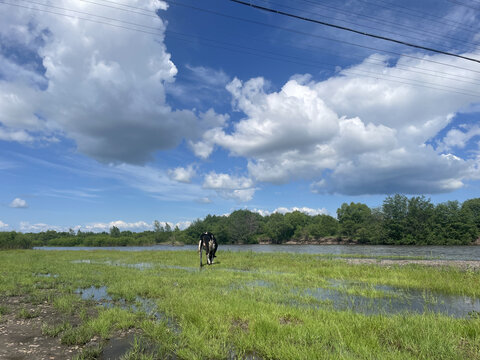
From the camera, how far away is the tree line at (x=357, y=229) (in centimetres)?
8388

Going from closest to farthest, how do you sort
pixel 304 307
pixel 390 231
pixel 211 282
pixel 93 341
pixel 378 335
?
pixel 378 335 < pixel 93 341 < pixel 304 307 < pixel 211 282 < pixel 390 231

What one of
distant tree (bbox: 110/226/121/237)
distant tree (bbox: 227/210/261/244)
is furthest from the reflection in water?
distant tree (bbox: 110/226/121/237)

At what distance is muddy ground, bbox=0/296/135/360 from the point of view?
5.76m

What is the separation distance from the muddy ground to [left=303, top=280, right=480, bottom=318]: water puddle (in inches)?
258

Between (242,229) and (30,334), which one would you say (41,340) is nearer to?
(30,334)

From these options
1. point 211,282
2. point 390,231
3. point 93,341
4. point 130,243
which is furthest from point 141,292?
point 130,243

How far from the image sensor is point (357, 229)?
106m

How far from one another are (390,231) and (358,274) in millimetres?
90163

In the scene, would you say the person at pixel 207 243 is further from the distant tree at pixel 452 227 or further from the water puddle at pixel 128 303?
the distant tree at pixel 452 227

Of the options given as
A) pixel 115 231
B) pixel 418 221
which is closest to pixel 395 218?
pixel 418 221

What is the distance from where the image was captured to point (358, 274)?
1648cm

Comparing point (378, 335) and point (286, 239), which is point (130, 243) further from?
point (378, 335)

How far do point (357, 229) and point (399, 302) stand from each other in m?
106

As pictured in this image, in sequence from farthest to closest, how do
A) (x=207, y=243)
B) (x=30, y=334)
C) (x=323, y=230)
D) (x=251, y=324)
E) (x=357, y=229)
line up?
(x=323, y=230) < (x=357, y=229) < (x=207, y=243) < (x=30, y=334) < (x=251, y=324)
